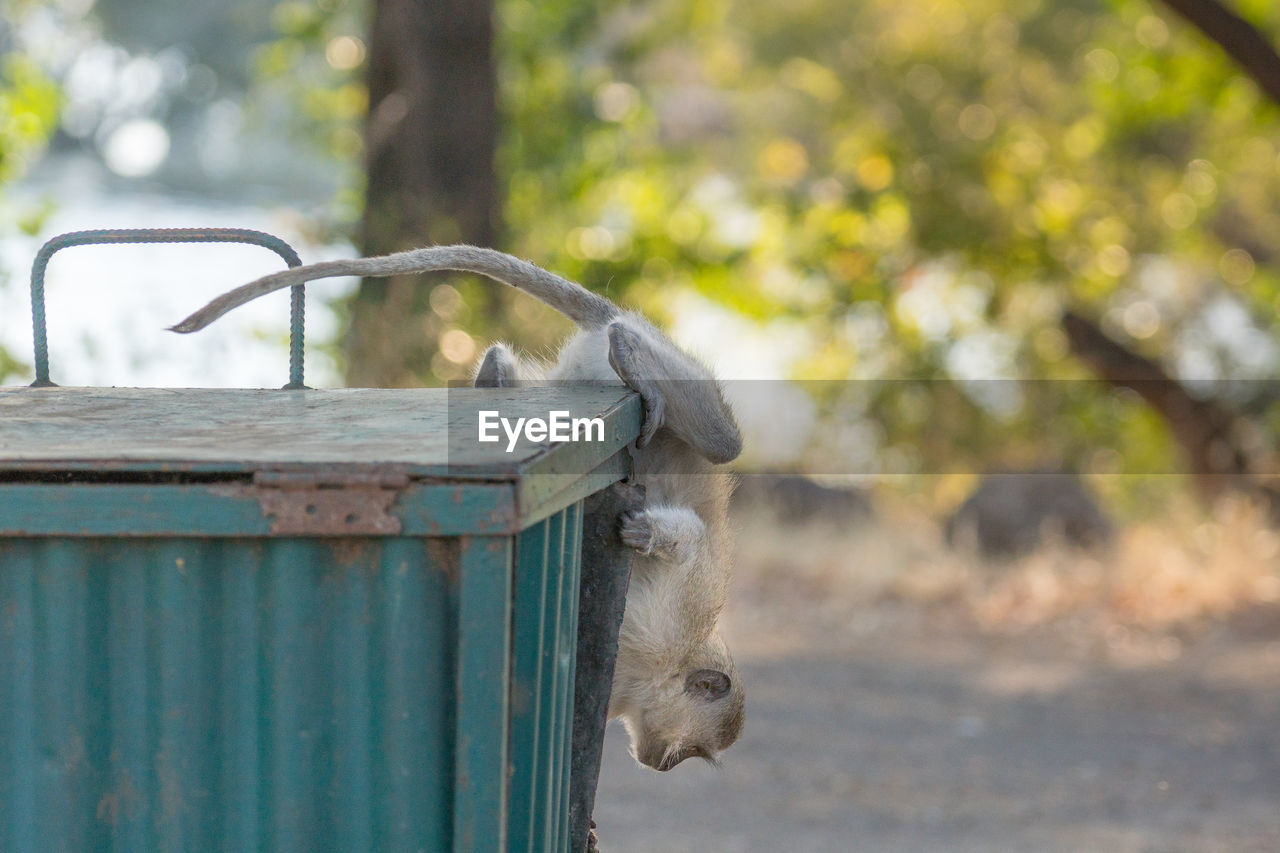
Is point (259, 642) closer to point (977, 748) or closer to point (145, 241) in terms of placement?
point (145, 241)

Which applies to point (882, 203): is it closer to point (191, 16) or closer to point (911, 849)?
point (911, 849)

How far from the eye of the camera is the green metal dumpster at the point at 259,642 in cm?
201

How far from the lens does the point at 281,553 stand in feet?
6.78

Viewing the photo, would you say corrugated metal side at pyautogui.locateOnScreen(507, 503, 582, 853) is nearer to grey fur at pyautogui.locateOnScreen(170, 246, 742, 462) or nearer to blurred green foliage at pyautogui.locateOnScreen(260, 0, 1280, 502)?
grey fur at pyautogui.locateOnScreen(170, 246, 742, 462)

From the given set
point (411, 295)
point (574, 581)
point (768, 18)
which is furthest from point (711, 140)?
point (574, 581)

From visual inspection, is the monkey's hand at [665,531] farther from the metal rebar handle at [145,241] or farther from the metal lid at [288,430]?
the metal rebar handle at [145,241]

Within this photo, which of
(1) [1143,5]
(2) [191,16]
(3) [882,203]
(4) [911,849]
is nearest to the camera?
(4) [911,849]

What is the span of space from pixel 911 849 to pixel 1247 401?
8.05 meters

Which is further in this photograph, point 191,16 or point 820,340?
point 191,16

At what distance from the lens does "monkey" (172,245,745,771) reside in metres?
3.17

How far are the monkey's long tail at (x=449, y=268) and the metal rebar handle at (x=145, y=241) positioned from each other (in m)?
0.23

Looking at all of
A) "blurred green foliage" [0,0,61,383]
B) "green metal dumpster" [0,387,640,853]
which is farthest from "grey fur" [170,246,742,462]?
"blurred green foliage" [0,0,61,383]

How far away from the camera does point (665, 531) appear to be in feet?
9.93

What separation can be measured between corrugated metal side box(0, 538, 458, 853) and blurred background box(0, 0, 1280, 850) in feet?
11.0
